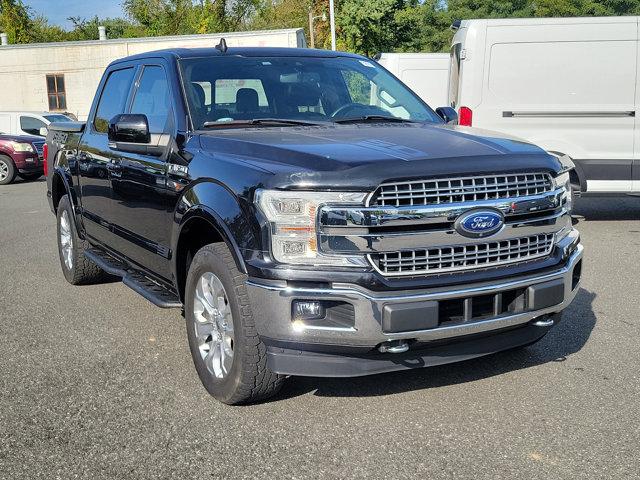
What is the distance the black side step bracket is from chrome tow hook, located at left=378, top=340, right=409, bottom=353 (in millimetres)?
1523

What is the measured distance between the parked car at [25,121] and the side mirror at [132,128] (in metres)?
18.0

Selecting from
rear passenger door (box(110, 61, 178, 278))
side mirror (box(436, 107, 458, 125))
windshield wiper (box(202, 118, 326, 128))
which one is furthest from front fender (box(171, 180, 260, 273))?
side mirror (box(436, 107, 458, 125))

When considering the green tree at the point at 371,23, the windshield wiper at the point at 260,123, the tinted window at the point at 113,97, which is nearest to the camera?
the windshield wiper at the point at 260,123

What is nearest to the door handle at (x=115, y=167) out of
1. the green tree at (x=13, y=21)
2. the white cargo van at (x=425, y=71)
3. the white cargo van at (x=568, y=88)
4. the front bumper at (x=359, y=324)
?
the front bumper at (x=359, y=324)

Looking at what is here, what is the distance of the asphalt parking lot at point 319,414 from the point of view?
3432 mm

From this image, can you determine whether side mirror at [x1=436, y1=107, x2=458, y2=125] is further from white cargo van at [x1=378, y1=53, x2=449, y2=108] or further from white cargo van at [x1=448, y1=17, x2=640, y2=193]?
white cargo van at [x1=378, y1=53, x2=449, y2=108]

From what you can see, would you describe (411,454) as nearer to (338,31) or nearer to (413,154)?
(413,154)

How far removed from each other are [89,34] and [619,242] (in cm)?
7100

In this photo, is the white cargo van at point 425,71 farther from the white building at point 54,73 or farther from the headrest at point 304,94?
the white building at point 54,73

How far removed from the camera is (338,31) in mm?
40938

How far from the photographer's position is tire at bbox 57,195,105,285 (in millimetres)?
6918

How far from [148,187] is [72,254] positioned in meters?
2.49

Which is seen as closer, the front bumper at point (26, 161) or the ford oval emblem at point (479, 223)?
the ford oval emblem at point (479, 223)

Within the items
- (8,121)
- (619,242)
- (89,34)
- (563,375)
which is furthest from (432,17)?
(563,375)
